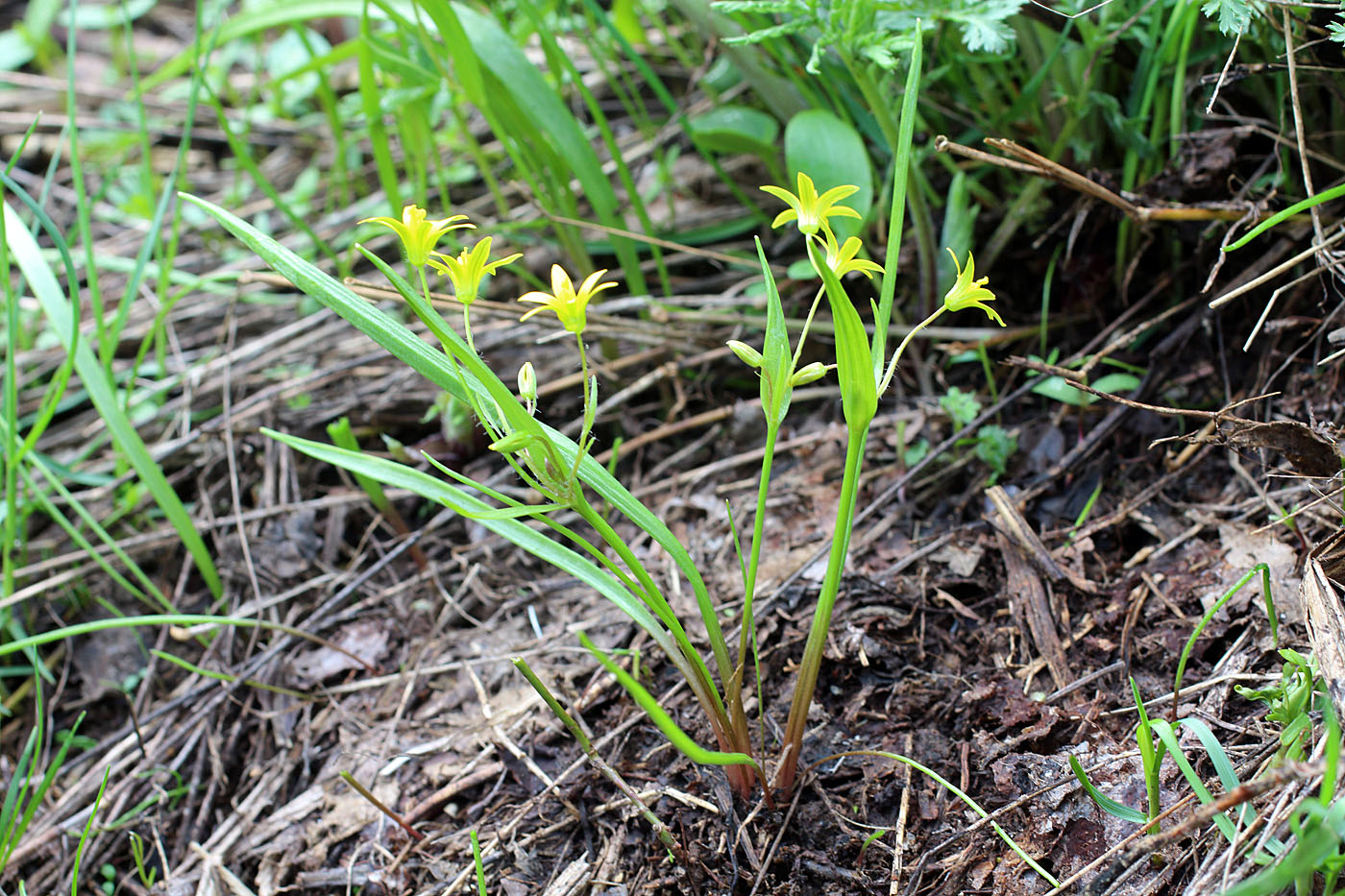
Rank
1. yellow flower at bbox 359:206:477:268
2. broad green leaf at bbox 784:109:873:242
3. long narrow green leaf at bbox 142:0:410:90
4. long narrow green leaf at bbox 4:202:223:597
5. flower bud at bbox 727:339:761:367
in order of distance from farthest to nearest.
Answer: long narrow green leaf at bbox 142:0:410:90 < long narrow green leaf at bbox 4:202:223:597 < broad green leaf at bbox 784:109:873:242 < flower bud at bbox 727:339:761:367 < yellow flower at bbox 359:206:477:268

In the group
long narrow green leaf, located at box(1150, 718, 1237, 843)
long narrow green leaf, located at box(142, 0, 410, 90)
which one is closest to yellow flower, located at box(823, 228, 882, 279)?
long narrow green leaf, located at box(1150, 718, 1237, 843)

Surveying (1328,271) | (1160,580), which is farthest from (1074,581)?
(1328,271)

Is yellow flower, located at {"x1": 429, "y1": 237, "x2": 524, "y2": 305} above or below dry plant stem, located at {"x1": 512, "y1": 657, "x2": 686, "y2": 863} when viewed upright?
above

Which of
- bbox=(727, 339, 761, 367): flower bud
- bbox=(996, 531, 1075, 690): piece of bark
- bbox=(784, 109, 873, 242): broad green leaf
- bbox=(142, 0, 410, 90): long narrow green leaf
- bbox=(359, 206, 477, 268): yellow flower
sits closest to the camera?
bbox=(359, 206, 477, 268): yellow flower

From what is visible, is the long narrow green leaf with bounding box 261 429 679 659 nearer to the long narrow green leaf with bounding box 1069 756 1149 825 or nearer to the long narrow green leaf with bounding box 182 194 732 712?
the long narrow green leaf with bounding box 182 194 732 712

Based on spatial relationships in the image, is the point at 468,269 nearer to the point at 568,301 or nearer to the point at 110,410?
the point at 568,301

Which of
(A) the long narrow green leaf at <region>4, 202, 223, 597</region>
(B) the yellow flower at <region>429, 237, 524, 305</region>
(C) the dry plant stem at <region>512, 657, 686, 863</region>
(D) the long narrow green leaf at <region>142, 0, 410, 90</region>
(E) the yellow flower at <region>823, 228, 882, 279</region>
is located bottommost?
(C) the dry plant stem at <region>512, 657, 686, 863</region>

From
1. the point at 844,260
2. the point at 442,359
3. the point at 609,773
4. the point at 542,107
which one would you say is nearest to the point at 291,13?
the point at 542,107

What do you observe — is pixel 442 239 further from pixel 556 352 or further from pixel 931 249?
pixel 931 249
